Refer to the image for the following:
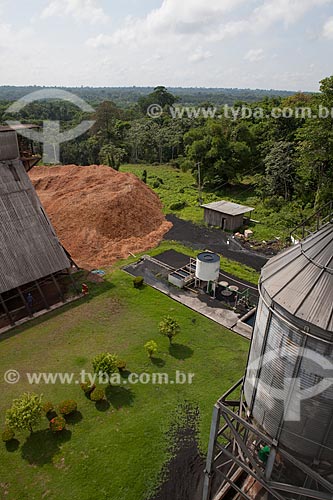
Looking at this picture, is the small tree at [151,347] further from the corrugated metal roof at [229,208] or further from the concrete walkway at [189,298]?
the corrugated metal roof at [229,208]

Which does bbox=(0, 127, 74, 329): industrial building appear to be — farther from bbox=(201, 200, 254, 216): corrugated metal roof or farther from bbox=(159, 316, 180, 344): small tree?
bbox=(201, 200, 254, 216): corrugated metal roof

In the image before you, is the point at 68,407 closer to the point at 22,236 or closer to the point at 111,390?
the point at 111,390

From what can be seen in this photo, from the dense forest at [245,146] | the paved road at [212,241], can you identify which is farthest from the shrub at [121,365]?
the dense forest at [245,146]

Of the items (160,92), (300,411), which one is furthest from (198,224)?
(160,92)

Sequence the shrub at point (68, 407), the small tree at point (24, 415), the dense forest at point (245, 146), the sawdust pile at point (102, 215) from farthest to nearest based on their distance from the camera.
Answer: the sawdust pile at point (102, 215) → the dense forest at point (245, 146) → the shrub at point (68, 407) → the small tree at point (24, 415)

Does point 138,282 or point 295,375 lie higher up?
point 295,375

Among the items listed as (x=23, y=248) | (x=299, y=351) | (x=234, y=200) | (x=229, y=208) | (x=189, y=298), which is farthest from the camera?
(x=234, y=200)

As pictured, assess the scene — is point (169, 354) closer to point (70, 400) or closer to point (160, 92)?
point (70, 400)

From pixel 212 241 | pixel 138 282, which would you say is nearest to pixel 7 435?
pixel 138 282
